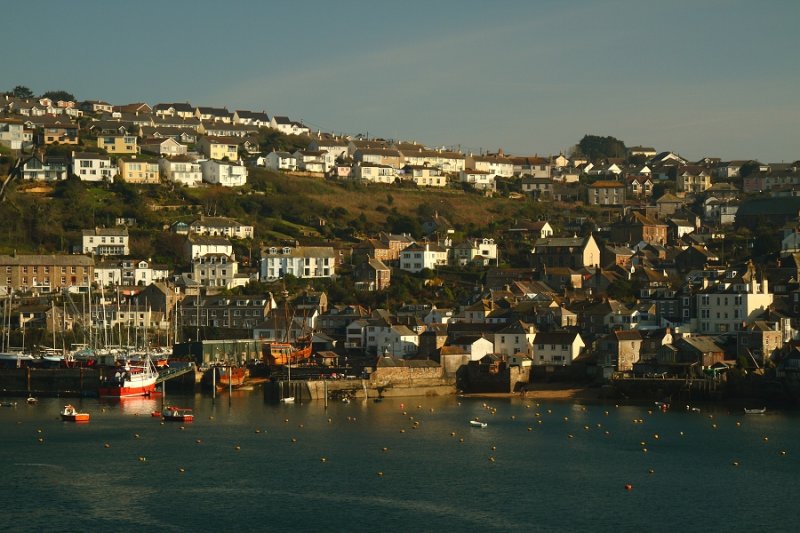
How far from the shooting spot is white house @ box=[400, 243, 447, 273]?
89250 mm

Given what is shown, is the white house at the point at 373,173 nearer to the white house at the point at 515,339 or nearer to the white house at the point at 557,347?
the white house at the point at 515,339

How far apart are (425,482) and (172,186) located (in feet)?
212

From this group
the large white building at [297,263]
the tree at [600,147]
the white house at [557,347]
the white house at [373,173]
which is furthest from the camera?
the tree at [600,147]

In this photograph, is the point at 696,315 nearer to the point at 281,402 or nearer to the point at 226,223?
the point at 281,402

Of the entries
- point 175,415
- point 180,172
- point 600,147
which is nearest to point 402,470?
point 175,415

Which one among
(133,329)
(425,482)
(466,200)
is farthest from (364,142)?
(425,482)

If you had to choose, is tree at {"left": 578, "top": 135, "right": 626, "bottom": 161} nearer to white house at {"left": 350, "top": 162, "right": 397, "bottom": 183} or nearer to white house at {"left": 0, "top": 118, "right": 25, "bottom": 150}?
white house at {"left": 350, "top": 162, "right": 397, "bottom": 183}

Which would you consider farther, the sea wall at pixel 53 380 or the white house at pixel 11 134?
the white house at pixel 11 134

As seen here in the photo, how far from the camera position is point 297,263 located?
3408 inches

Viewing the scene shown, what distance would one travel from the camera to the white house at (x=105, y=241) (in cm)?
8681

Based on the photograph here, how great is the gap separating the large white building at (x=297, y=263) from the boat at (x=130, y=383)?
68.7 ft

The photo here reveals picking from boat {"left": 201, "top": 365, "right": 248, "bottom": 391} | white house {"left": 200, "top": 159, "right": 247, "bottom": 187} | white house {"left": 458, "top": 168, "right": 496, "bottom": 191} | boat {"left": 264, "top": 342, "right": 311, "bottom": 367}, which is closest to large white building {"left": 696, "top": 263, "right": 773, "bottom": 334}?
boat {"left": 264, "top": 342, "right": 311, "bottom": 367}

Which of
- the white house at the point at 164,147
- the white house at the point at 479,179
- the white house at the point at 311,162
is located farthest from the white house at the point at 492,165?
the white house at the point at 164,147

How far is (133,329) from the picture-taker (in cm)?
7994
